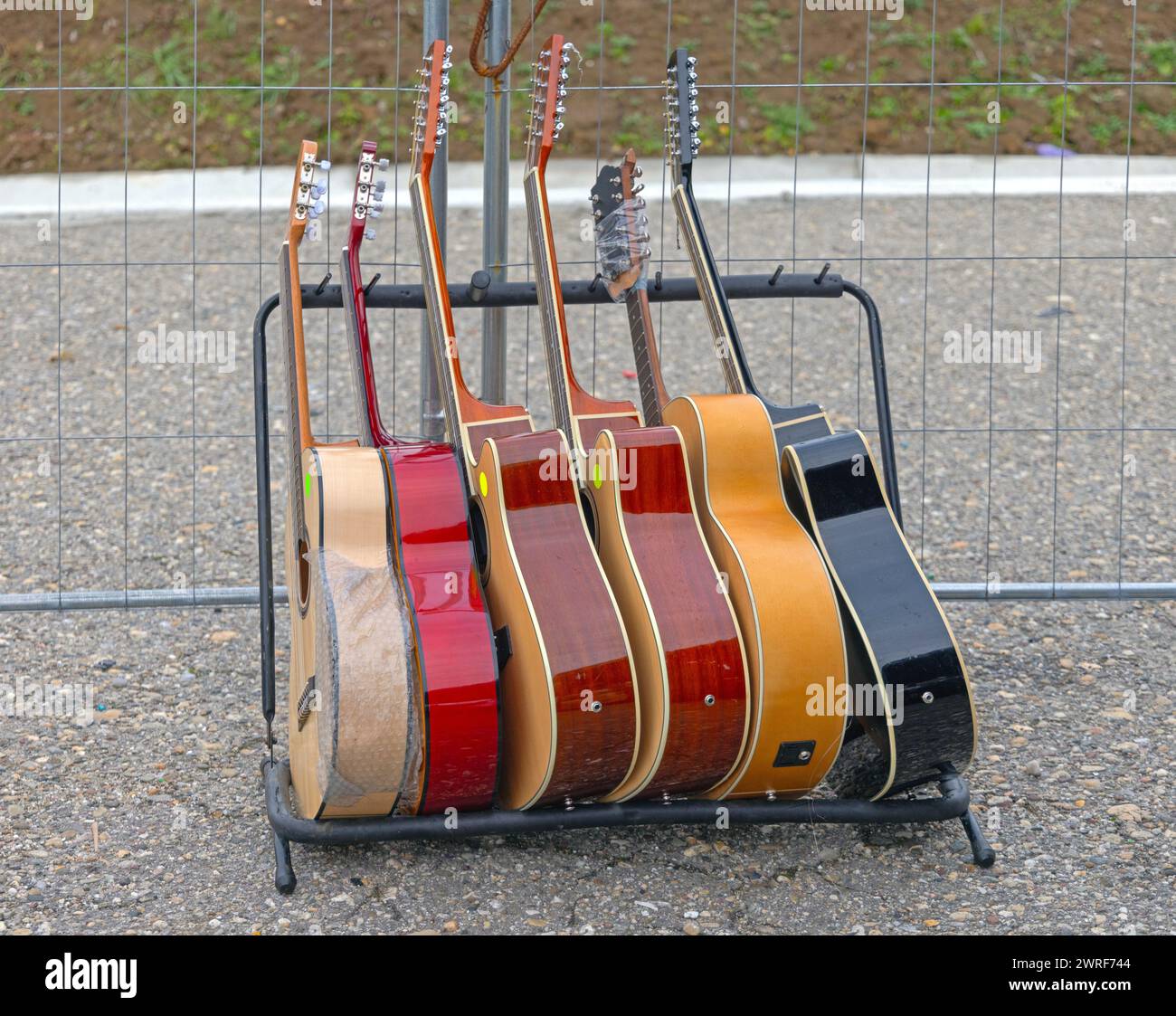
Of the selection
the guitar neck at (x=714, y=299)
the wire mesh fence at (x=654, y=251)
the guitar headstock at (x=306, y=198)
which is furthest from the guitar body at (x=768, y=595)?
the guitar headstock at (x=306, y=198)

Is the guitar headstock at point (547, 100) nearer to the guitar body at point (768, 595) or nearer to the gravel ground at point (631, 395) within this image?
the guitar body at point (768, 595)

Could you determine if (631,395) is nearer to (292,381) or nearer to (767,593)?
(292,381)

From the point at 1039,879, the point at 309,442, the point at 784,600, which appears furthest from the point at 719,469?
the point at 1039,879

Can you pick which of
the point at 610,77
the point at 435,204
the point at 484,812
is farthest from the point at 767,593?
the point at 610,77

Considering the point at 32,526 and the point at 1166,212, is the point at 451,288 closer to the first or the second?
the point at 32,526

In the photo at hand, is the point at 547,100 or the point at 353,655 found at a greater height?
the point at 547,100

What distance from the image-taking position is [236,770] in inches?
125

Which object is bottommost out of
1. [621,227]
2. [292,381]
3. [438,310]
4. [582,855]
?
[582,855]

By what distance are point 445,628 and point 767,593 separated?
1.91ft

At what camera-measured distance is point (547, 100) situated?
3076mm

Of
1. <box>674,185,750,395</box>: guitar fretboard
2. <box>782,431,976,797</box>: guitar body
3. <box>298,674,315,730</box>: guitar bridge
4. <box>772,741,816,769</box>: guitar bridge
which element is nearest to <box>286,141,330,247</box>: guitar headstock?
<box>674,185,750,395</box>: guitar fretboard

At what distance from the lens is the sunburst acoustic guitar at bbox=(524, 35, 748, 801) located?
2648 millimetres

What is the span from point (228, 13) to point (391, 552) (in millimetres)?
7481

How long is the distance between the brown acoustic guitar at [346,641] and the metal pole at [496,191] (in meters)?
0.61
